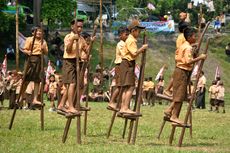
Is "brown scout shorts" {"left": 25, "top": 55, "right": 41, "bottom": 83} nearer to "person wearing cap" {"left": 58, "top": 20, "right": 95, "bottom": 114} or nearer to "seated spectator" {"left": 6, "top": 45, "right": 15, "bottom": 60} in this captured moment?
"person wearing cap" {"left": 58, "top": 20, "right": 95, "bottom": 114}

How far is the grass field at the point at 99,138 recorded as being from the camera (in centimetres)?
1426

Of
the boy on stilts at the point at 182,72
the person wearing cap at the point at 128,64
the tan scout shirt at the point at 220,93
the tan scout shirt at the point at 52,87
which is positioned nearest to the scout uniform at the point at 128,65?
the person wearing cap at the point at 128,64

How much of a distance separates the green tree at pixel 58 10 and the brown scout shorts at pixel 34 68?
1203 inches

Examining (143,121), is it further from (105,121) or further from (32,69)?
(32,69)

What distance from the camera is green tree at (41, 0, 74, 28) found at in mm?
49656

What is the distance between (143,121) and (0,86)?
27.2ft

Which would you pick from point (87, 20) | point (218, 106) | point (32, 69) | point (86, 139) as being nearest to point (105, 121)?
point (32, 69)

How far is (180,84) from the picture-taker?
1548cm

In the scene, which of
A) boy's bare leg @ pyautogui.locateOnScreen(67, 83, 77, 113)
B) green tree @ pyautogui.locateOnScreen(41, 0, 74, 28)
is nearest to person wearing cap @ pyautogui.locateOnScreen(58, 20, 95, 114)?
boy's bare leg @ pyautogui.locateOnScreen(67, 83, 77, 113)

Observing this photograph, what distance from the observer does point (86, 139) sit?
54.0 ft

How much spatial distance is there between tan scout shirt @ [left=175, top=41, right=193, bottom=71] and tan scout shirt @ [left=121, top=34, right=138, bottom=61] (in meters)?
0.93

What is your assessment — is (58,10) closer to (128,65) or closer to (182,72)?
(128,65)

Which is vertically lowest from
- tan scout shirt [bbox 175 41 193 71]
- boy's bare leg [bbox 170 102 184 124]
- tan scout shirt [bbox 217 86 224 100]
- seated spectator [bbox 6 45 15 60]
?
seated spectator [bbox 6 45 15 60]

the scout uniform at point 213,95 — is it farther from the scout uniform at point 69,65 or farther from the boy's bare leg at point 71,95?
the boy's bare leg at point 71,95
